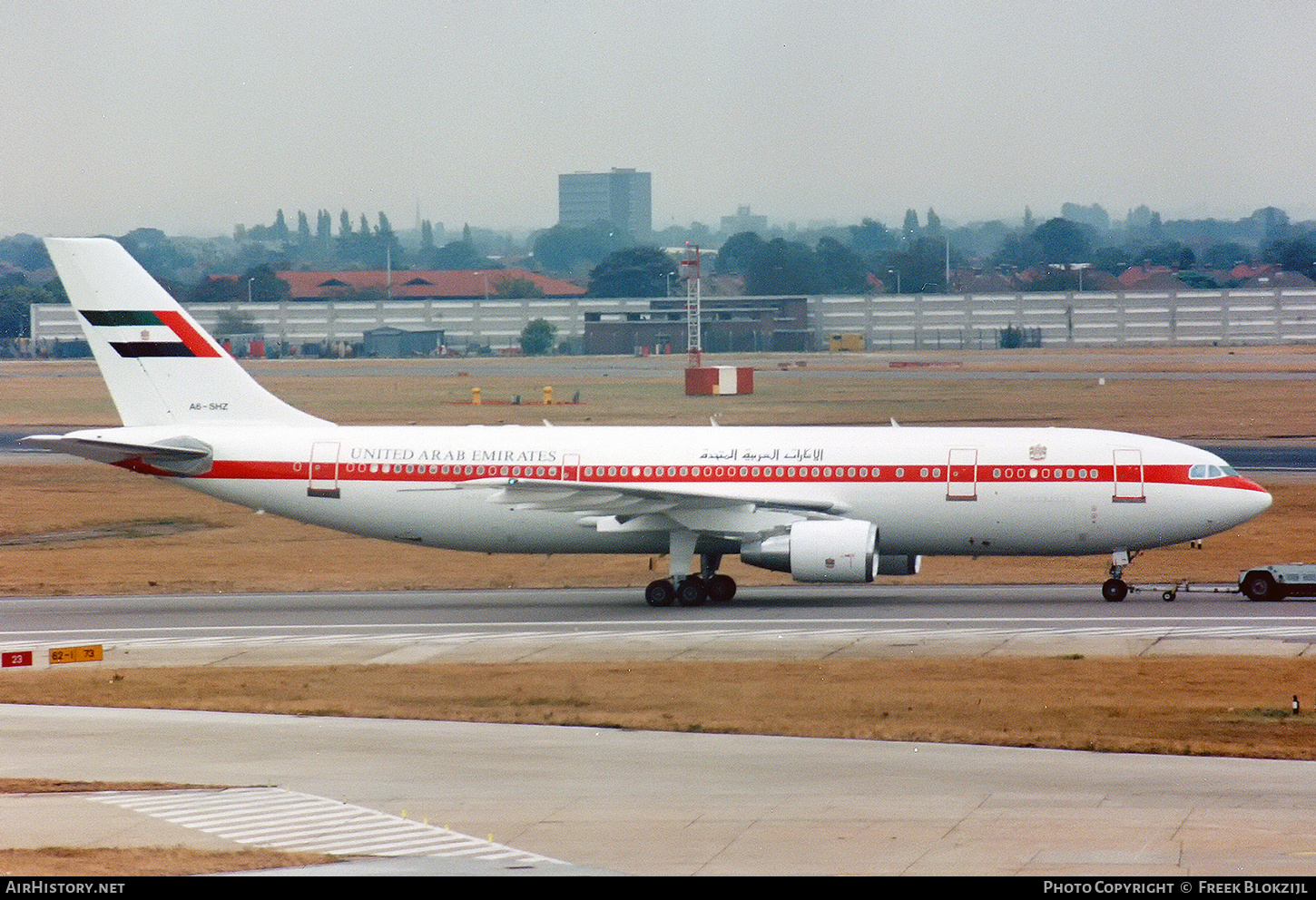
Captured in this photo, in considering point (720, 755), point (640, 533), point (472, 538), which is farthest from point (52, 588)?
point (720, 755)

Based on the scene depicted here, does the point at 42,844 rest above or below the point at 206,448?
below

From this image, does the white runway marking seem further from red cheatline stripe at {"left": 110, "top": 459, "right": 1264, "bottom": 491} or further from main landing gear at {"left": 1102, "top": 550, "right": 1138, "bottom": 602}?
main landing gear at {"left": 1102, "top": 550, "right": 1138, "bottom": 602}

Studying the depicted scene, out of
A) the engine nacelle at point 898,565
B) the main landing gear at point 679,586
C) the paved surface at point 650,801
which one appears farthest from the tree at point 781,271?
the paved surface at point 650,801

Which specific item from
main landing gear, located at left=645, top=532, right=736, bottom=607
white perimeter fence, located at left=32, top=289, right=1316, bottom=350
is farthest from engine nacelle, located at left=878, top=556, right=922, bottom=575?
white perimeter fence, located at left=32, top=289, right=1316, bottom=350

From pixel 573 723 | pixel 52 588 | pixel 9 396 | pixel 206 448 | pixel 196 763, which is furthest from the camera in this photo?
pixel 9 396

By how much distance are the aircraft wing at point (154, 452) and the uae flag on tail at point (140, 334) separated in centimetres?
276

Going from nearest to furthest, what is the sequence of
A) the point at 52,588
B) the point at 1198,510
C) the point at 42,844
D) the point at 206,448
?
the point at 42,844, the point at 1198,510, the point at 206,448, the point at 52,588

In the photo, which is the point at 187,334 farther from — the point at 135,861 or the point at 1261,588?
the point at 1261,588

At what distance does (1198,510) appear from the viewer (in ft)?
137

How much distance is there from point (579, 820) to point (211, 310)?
13902 centimetres

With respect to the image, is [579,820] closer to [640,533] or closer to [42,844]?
[42,844]

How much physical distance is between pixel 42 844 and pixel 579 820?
643cm

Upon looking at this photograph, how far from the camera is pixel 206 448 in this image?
A: 4450 cm

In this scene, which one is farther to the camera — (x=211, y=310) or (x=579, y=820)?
(x=211, y=310)
